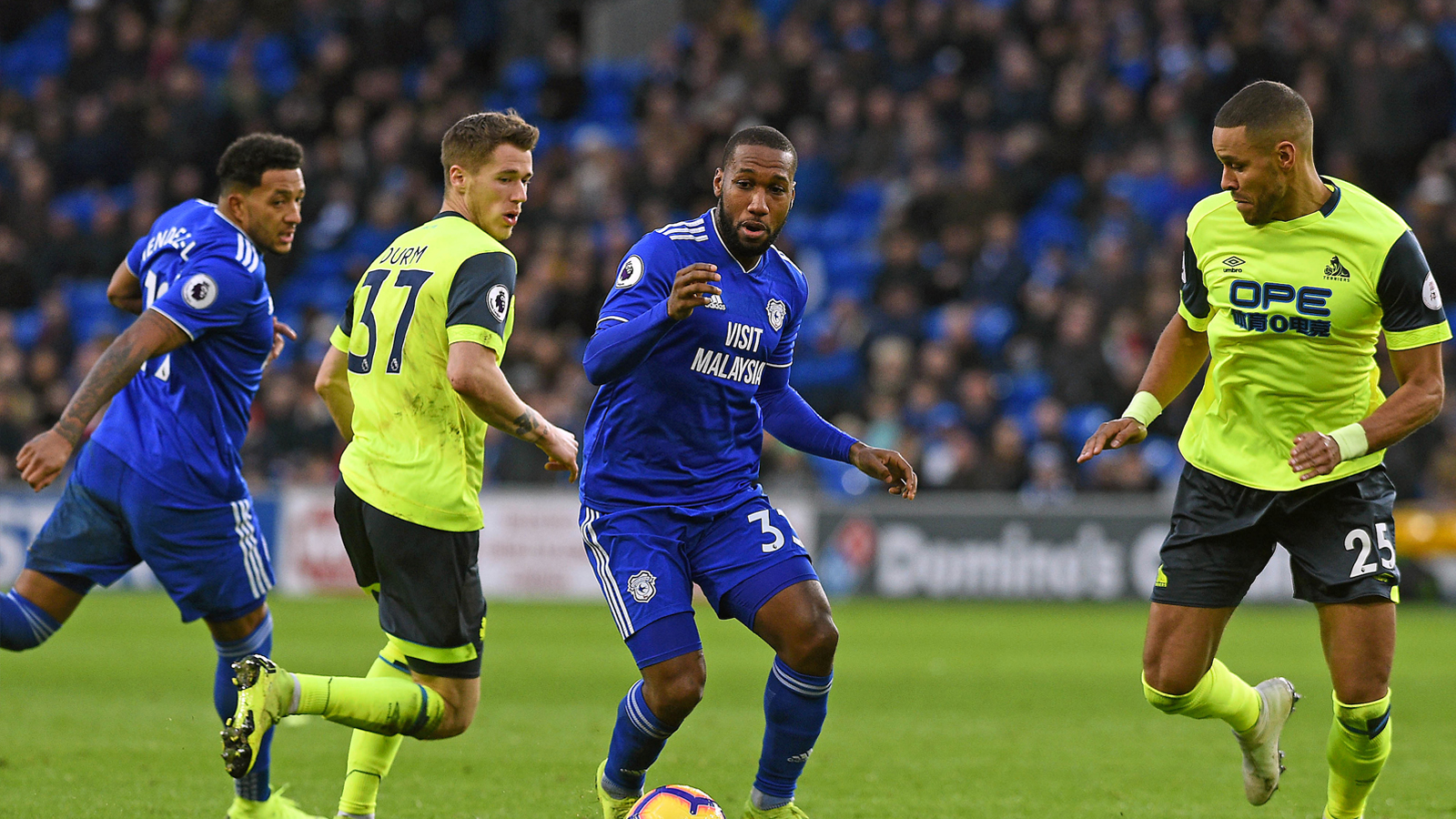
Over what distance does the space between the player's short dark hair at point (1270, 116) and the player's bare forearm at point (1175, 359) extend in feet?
2.84

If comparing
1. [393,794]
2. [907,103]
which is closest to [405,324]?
[393,794]

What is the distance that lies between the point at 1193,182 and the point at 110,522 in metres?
14.2

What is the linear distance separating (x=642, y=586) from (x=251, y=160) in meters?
2.41

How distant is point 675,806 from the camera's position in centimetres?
515

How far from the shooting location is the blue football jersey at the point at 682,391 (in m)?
5.47

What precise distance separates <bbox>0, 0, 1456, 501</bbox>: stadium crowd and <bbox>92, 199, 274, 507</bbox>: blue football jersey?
35.8 ft

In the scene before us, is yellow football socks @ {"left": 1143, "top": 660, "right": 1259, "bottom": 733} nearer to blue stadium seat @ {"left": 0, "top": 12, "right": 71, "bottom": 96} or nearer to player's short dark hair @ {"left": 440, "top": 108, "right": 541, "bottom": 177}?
player's short dark hair @ {"left": 440, "top": 108, "right": 541, "bottom": 177}

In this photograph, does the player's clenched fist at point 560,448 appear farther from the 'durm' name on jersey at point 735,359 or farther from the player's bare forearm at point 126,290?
the player's bare forearm at point 126,290

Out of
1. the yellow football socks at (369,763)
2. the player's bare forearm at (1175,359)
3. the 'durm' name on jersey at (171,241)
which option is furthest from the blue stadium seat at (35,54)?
the player's bare forearm at (1175,359)

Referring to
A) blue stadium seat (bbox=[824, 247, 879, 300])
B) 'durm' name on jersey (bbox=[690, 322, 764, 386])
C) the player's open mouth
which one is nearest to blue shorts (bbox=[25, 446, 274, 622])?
'durm' name on jersey (bbox=[690, 322, 764, 386])

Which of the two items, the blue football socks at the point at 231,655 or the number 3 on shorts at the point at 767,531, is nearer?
the number 3 on shorts at the point at 767,531

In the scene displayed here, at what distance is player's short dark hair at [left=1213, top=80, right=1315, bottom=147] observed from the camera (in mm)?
5367

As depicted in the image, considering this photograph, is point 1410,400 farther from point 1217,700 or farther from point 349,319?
point 349,319

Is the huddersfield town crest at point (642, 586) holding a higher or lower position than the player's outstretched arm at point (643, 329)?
lower
